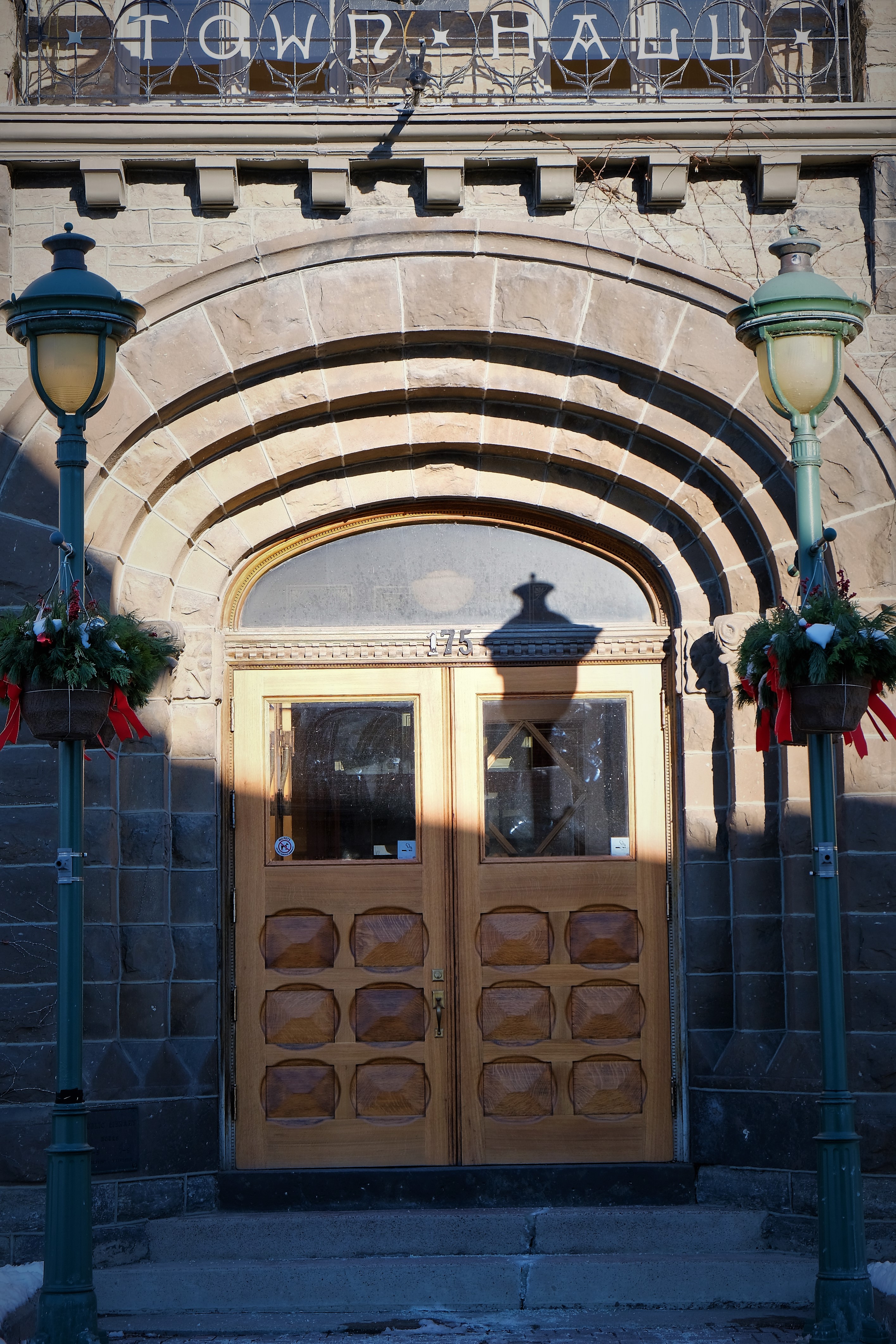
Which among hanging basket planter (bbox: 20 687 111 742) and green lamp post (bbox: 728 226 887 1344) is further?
hanging basket planter (bbox: 20 687 111 742)

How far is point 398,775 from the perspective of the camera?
26.1 feet

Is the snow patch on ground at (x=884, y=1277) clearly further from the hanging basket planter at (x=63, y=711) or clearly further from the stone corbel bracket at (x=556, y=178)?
the stone corbel bracket at (x=556, y=178)

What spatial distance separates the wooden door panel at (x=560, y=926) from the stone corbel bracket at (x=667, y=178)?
8.06 ft

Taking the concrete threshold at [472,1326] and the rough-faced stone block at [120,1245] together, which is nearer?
the concrete threshold at [472,1326]

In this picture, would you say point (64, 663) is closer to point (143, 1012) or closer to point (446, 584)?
point (143, 1012)

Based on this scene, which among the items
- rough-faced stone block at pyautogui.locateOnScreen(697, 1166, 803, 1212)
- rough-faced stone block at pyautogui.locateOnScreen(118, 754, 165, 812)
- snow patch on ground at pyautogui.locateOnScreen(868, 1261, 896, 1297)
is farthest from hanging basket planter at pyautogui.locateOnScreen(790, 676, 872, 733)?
rough-faced stone block at pyautogui.locateOnScreen(118, 754, 165, 812)

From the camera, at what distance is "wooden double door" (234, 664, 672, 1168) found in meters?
7.70

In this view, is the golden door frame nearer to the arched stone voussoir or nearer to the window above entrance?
the window above entrance

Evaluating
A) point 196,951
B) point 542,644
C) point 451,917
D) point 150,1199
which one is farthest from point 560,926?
point 150,1199

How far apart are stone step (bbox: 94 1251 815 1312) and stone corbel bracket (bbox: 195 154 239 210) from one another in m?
5.17

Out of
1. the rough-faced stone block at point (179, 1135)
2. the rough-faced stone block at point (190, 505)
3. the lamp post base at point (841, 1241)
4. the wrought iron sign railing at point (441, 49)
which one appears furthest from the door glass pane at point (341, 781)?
the wrought iron sign railing at point (441, 49)

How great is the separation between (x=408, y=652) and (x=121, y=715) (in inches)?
Answer: 98.7

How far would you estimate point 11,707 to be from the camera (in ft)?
18.6

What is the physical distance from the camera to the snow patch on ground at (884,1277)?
6492 mm
